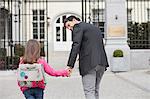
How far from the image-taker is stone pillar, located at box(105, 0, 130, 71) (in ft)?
53.7

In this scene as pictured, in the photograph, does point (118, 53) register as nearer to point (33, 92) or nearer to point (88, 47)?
point (88, 47)

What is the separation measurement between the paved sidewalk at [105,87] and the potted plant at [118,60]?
0.41m

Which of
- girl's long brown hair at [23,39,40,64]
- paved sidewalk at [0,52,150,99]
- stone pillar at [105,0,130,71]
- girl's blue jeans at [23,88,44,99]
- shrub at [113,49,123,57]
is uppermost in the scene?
stone pillar at [105,0,130,71]

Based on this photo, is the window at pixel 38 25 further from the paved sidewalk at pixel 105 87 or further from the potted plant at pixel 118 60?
the potted plant at pixel 118 60

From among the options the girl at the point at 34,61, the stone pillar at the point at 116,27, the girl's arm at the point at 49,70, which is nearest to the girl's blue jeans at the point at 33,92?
the girl at the point at 34,61

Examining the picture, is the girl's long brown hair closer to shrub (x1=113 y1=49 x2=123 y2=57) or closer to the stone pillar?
shrub (x1=113 y1=49 x2=123 y2=57)

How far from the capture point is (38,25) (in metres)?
32.0

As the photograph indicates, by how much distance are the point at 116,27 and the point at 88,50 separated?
10.1 m

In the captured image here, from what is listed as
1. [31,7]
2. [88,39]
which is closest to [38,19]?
[31,7]

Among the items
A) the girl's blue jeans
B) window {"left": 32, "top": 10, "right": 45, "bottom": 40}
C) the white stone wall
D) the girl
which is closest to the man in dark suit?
the girl

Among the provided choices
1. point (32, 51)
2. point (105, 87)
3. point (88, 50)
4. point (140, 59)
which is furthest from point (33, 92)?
point (140, 59)

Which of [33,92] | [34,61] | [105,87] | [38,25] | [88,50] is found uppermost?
[38,25]

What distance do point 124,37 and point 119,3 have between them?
1.41m

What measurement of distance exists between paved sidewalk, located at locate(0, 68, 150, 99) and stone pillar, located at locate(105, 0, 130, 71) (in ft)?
3.84
